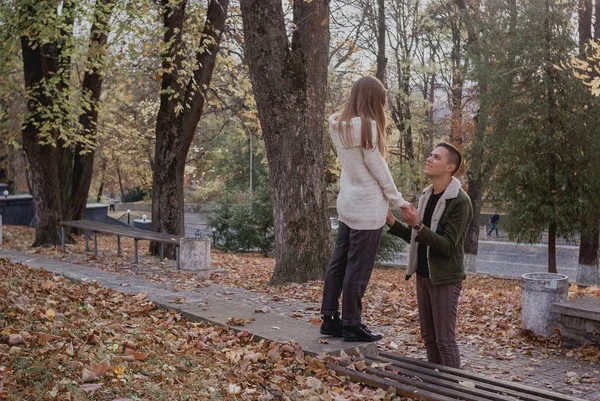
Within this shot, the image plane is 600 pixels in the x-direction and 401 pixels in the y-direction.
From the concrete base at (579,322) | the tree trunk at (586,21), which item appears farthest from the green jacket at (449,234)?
the tree trunk at (586,21)

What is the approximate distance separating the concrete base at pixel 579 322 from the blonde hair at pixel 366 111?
324cm

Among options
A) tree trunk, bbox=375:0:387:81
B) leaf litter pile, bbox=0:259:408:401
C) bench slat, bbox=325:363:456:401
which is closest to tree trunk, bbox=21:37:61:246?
leaf litter pile, bbox=0:259:408:401

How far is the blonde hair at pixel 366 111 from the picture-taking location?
500cm

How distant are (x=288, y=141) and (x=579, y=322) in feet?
15.3

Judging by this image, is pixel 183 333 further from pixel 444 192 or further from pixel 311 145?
pixel 311 145

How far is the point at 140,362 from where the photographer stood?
4.65 meters

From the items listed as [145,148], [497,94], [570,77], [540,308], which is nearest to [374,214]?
[540,308]

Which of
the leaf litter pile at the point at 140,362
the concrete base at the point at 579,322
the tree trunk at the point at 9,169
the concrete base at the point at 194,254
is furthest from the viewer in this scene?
the tree trunk at the point at 9,169

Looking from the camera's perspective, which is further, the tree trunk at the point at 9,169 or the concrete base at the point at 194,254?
the tree trunk at the point at 9,169

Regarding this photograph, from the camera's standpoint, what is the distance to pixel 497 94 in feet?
65.3

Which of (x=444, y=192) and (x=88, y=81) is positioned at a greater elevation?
(x=88, y=81)

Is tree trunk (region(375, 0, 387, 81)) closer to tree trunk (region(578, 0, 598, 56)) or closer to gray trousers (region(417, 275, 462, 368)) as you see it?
tree trunk (region(578, 0, 598, 56))

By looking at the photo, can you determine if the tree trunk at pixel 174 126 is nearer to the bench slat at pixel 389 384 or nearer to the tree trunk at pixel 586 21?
the bench slat at pixel 389 384

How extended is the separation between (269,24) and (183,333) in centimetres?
528
